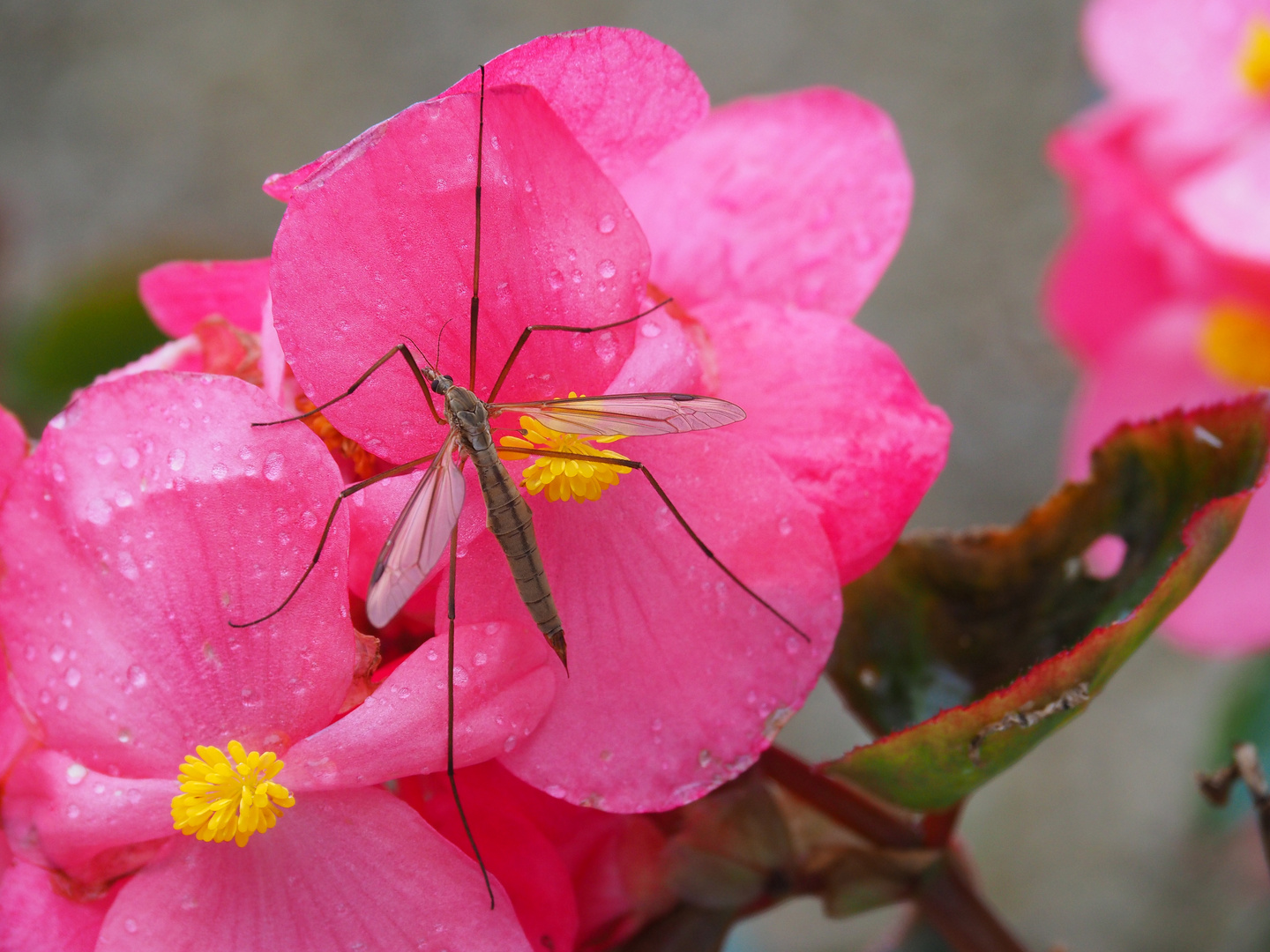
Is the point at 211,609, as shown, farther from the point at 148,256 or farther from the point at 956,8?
the point at 956,8

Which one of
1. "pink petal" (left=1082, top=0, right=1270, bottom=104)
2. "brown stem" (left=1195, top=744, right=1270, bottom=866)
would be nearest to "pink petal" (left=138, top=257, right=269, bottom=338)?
"brown stem" (left=1195, top=744, right=1270, bottom=866)

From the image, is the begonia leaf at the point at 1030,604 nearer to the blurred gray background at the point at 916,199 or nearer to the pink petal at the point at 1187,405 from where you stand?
the pink petal at the point at 1187,405

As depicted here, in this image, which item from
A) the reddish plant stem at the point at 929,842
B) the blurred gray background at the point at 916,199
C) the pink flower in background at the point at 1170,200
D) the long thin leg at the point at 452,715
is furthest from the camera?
the blurred gray background at the point at 916,199

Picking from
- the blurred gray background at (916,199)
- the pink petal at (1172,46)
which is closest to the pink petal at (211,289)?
the pink petal at (1172,46)

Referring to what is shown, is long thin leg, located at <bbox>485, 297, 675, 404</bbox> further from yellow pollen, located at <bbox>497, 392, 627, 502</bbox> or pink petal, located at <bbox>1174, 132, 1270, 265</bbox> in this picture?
pink petal, located at <bbox>1174, 132, 1270, 265</bbox>

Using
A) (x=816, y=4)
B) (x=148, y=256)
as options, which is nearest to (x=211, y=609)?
(x=148, y=256)

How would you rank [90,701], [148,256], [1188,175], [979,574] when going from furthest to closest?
[148,256], [1188,175], [979,574], [90,701]

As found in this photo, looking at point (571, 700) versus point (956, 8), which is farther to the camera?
point (956, 8)

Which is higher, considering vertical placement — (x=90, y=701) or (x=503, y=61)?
(x=503, y=61)
